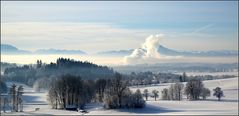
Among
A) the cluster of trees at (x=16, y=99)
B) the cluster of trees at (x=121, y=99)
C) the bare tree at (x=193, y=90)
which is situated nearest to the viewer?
the cluster of trees at (x=121, y=99)

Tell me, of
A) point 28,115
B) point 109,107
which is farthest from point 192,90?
point 28,115

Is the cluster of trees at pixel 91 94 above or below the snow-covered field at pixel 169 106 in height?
above

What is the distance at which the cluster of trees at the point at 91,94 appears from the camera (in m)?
76.4

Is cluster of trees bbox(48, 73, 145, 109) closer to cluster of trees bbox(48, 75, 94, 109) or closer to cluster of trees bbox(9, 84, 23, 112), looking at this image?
cluster of trees bbox(48, 75, 94, 109)

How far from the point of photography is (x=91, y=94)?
333ft

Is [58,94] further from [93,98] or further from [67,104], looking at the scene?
[93,98]

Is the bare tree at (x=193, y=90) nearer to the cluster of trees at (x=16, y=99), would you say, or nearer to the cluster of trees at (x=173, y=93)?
the cluster of trees at (x=173, y=93)

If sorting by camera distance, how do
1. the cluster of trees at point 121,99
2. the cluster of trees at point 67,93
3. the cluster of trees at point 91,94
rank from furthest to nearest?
the cluster of trees at point 67,93, the cluster of trees at point 91,94, the cluster of trees at point 121,99

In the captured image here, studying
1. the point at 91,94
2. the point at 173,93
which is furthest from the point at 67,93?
the point at 173,93

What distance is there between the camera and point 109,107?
2972 inches

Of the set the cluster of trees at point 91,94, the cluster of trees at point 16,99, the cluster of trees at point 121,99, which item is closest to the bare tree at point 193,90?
the cluster of trees at point 91,94

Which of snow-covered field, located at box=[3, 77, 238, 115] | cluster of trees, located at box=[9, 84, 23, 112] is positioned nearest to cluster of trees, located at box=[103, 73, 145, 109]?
snow-covered field, located at box=[3, 77, 238, 115]

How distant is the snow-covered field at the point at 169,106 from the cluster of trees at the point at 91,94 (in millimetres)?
1955

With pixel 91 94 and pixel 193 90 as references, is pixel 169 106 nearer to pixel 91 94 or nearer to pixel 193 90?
pixel 91 94
